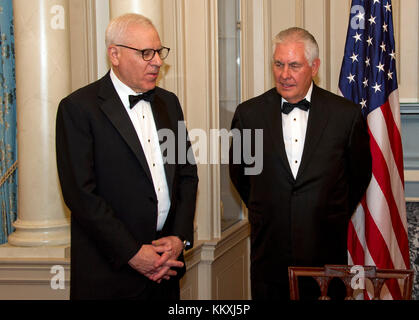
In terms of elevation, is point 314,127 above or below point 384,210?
above

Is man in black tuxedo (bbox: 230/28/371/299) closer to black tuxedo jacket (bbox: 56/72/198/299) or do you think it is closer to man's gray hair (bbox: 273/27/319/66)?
man's gray hair (bbox: 273/27/319/66)

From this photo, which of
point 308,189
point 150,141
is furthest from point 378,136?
point 150,141

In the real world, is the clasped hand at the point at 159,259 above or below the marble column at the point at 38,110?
below

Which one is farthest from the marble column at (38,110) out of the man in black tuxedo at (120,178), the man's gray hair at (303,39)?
the man's gray hair at (303,39)

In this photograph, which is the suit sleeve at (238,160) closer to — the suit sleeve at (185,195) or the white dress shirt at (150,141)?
the suit sleeve at (185,195)

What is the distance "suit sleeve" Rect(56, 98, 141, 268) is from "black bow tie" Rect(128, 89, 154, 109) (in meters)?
0.21

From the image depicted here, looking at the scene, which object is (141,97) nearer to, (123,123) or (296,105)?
(123,123)

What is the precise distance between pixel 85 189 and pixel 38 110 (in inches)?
40.2

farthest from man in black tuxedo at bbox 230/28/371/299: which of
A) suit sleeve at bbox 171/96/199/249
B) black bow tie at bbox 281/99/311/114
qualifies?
suit sleeve at bbox 171/96/199/249

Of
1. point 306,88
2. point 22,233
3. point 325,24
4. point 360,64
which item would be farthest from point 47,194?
point 325,24

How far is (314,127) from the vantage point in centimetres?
291

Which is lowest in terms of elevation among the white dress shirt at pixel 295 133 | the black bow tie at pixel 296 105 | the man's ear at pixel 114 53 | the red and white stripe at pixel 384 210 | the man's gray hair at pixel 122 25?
the red and white stripe at pixel 384 210

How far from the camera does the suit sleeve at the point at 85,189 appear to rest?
86.4 inches

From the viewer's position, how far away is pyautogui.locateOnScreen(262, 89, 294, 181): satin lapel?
2893mm
